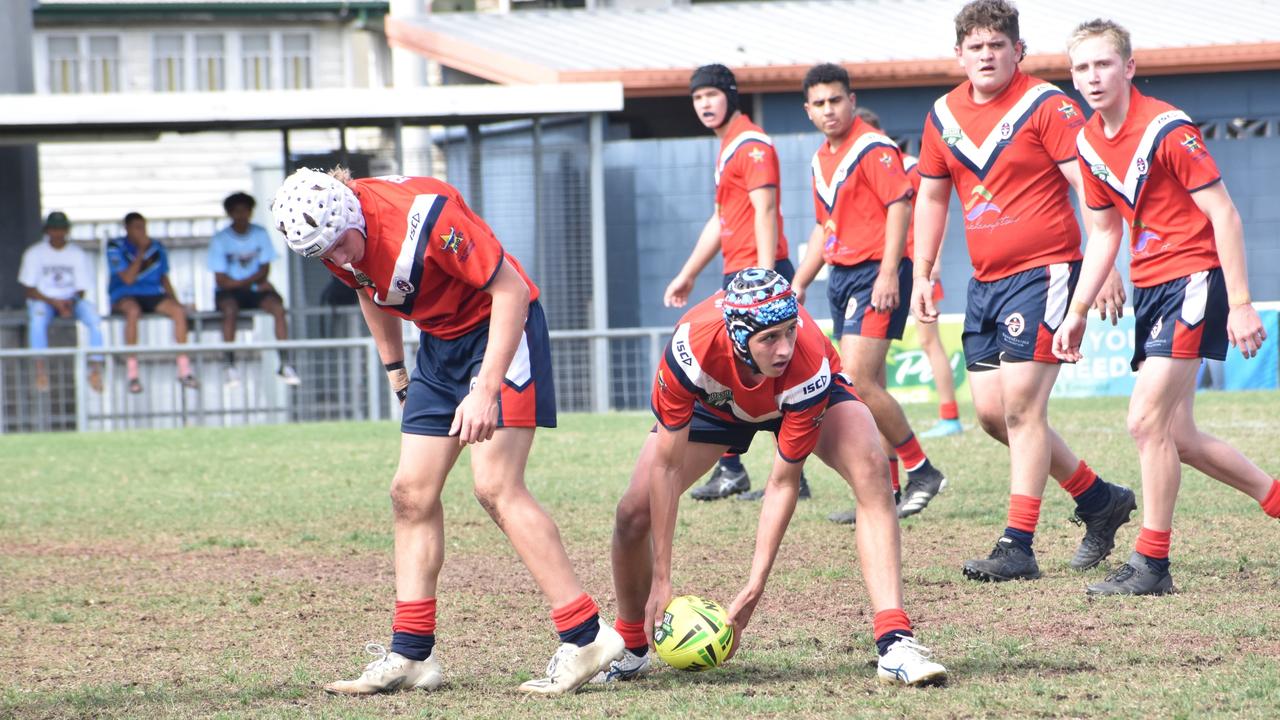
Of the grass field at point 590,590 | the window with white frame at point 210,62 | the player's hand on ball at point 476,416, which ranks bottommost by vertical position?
the grass field at point 590,590

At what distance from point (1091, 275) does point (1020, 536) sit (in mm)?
1199

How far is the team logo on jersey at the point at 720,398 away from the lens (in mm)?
5383

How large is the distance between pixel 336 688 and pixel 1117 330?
13.5m

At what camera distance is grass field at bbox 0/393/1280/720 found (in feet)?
17.1

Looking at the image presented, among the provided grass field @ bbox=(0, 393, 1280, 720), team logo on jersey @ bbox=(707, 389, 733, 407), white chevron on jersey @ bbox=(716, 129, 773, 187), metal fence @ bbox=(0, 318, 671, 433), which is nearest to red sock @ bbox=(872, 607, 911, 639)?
grass field @ bbox=(0, 393, 1280, 720)

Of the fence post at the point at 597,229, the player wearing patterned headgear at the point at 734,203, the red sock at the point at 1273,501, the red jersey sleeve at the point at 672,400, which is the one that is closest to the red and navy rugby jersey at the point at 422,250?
the red jersey sleeve at the point at 672,400

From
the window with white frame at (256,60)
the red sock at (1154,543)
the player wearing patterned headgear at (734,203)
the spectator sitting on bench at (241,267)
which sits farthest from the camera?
the window with white frame at (256,60)

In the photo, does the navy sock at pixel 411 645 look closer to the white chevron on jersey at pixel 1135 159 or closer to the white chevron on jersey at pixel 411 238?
the white chevron on jersey at pixel 411 238

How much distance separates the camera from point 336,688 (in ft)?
18.0

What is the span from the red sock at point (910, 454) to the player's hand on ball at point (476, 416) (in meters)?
4.14

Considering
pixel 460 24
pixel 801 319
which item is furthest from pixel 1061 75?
pixel 801 319

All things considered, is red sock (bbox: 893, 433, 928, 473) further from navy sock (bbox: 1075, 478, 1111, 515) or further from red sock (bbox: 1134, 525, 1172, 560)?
red sock (bbox: 1134, 525, 1172, 560)

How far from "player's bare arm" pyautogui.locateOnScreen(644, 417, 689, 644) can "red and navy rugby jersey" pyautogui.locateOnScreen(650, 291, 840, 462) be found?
0.17 ft

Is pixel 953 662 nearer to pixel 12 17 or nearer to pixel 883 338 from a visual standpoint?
pixel 883 338
